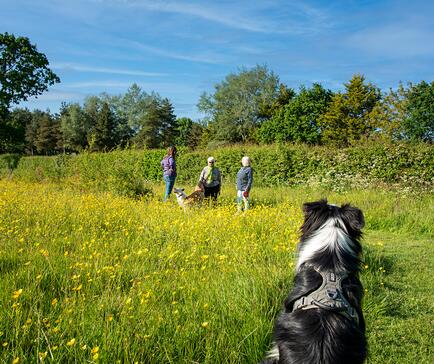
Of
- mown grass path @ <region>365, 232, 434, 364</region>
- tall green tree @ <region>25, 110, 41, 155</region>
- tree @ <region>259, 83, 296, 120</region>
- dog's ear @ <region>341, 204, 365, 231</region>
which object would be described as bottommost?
mown grass path @ <region>365, 232, 434, 364</region>

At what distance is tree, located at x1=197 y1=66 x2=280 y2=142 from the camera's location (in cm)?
5756

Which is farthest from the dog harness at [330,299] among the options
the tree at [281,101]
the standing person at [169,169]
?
the tree at [281,101]

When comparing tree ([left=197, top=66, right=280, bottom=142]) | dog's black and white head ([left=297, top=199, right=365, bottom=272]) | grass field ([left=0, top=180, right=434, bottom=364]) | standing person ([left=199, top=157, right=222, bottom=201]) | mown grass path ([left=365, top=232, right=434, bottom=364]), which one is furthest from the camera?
tree ([left=197, top=66, right=280, bottom=142])

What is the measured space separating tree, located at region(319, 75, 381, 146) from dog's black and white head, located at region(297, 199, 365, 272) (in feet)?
113

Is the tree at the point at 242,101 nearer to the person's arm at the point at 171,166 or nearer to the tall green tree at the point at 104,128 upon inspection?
the tall green tree at the point at 104,128

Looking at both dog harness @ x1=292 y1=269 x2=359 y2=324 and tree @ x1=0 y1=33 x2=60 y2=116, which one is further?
tree @ x1=0 y1=33 x2=60 y2=116

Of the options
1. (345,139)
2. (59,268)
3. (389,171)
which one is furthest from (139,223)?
(345,139)

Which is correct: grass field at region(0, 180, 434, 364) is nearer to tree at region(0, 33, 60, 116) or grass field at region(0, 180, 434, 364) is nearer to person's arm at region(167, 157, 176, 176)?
person's arm at region(167, 157, 176, 176)

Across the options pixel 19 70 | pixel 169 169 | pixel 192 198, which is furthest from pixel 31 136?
pixel 192 198

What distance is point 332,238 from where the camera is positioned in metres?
2.67

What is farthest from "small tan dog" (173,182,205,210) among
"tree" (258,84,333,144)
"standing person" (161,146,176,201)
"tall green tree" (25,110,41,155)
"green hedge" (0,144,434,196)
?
"tall green tree" (25,110,41,155)

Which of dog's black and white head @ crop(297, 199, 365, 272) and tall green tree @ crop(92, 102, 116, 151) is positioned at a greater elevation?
tall green tree @ crop(92, 102, 116, 151)

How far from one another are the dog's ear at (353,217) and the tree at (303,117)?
38.3 m

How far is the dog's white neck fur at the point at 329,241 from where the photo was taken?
266 centimetres
